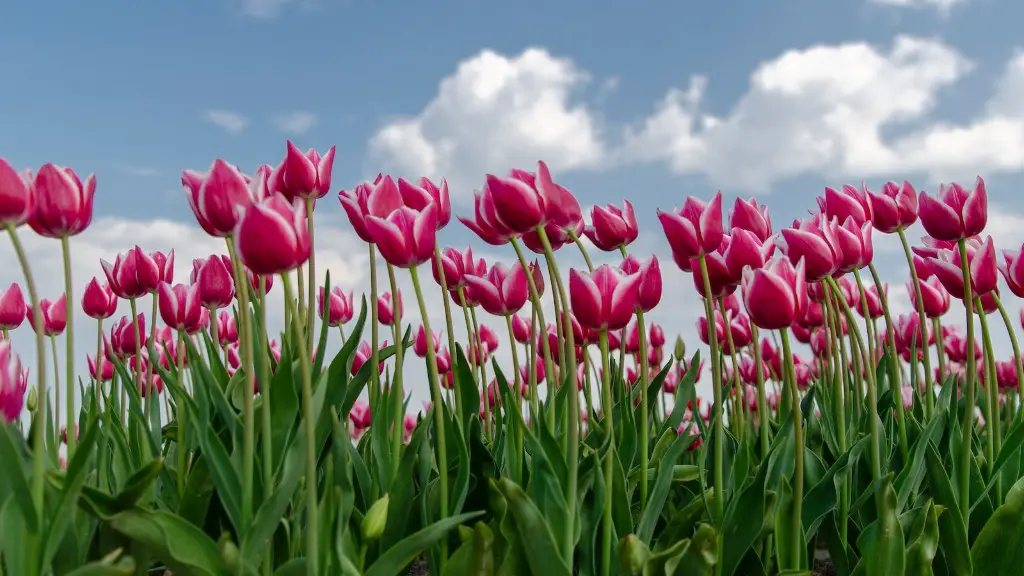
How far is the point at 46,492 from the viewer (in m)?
2.43

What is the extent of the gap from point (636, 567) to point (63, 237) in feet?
6.10

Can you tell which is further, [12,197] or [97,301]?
[97,301]

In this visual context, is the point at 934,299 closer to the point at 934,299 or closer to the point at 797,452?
the point at 934,299

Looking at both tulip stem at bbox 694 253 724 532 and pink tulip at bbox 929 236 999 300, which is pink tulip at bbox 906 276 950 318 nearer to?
pink tulip at bbox 929 236 999 300

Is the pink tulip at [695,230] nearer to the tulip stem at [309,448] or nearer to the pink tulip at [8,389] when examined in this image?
the tulip stem at [309,448]

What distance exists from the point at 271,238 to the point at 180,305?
5.29 feet

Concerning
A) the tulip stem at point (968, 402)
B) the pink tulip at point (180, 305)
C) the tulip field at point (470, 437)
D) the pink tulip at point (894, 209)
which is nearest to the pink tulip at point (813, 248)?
the tulip field at point (470, 437)

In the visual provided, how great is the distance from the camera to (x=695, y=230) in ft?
8.60

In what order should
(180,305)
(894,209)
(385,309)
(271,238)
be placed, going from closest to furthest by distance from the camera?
1. (271,238)
2. (180,305)
3. (894,209)
4. (385,309)

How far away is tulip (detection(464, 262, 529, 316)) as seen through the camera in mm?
3260

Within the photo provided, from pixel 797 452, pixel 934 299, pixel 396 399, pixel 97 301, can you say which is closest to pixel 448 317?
pixel 396 399

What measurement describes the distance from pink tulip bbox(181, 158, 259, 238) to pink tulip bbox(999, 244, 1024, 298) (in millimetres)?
2829

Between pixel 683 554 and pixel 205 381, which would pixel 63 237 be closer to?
pixel 205 381

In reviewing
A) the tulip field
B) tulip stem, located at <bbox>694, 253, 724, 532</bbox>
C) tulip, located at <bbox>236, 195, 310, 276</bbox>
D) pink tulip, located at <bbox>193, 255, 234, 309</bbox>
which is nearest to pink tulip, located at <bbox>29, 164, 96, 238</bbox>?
the tulip field
